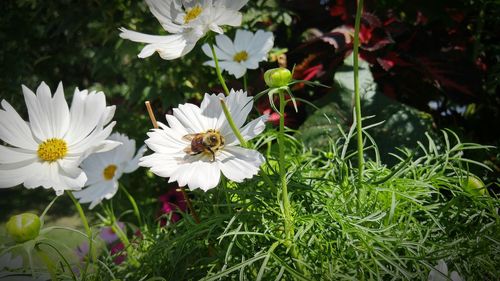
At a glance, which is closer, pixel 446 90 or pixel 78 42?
pixel 446 90

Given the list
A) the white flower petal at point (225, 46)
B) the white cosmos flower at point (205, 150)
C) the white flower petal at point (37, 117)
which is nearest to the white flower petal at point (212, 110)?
the white cosmos flower at point (205, 150)

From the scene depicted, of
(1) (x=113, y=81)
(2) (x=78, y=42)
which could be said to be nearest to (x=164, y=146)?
(1) (x=113, y=81)

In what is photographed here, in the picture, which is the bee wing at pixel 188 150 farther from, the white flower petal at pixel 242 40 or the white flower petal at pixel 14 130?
the white flower petal at pixel 242 40

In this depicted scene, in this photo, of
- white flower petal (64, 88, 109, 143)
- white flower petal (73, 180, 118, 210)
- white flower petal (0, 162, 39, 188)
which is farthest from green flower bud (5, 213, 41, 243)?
white flower petal (73, 180, 118, 210)

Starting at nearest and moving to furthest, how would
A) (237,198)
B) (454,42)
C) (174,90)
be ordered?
(237,198)
(454,42)
(174,90)

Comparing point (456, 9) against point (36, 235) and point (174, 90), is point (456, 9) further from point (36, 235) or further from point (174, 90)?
point (36, 235)

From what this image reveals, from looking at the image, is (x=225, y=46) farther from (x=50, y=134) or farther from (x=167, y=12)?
(x=50, y=134)
